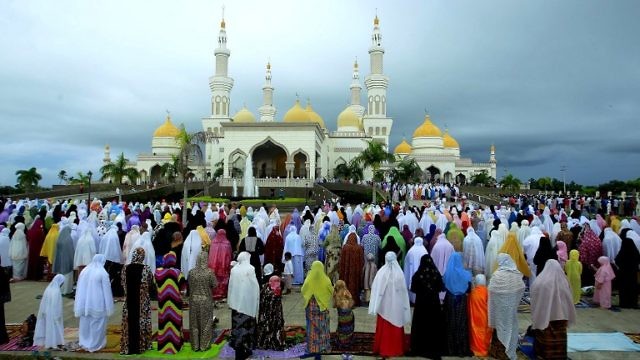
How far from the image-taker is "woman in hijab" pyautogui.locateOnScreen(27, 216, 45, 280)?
9297mm

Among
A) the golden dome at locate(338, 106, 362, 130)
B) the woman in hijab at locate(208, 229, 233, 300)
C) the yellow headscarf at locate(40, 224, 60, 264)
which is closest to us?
the woman in hijab at locate(208, 229, 233, 300)

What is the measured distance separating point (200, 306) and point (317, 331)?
4.76 feet

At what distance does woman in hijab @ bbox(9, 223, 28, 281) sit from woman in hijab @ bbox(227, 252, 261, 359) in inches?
243

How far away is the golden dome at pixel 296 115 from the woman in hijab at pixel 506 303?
120ft

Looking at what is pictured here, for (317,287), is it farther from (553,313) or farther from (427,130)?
(427,130)

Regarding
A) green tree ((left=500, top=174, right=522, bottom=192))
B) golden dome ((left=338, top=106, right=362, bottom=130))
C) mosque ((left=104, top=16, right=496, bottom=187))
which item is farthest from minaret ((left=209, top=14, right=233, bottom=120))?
green tree ((left=500, top=174, right=522, bottom=192))

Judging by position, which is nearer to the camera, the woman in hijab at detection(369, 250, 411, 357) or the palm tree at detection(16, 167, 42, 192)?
the woman in hijab at detection(369, 250, 411, 357)

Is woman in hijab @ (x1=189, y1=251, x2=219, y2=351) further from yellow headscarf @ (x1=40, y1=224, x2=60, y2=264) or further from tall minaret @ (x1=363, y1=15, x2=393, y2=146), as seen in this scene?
tall minaret @ (x1=363, y1=15, x2=393, y2=146)

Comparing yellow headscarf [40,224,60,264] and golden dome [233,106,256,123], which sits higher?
golden dome [233,106,256,123]

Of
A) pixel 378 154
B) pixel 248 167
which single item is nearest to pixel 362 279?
pixel 378 154

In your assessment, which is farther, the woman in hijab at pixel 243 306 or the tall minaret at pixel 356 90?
the tall minaret at pixel 356 90

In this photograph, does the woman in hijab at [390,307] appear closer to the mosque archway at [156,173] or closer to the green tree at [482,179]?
the green tree at [482,179]

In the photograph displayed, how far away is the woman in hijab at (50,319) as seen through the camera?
5402mm

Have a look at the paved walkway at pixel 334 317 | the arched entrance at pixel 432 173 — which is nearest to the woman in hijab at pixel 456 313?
the paved walkway at pixel 334 317
